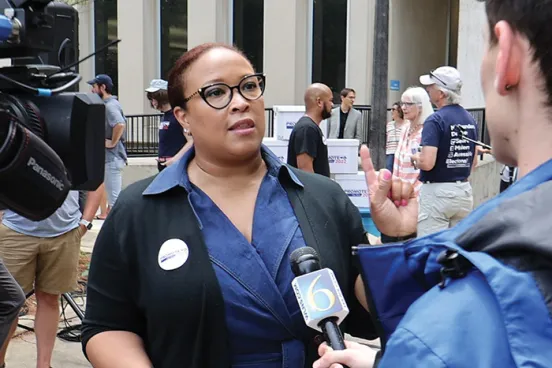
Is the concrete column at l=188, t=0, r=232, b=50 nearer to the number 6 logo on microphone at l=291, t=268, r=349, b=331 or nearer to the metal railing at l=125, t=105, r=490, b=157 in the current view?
the metal railing at l=125, t=105, r=490, b=157

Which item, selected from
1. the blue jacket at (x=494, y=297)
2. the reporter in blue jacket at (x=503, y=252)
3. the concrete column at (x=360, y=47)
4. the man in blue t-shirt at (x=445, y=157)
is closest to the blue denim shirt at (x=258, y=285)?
the reporter in blue jacket at (x=503, y=252)

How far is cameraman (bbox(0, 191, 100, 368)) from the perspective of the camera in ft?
14.6

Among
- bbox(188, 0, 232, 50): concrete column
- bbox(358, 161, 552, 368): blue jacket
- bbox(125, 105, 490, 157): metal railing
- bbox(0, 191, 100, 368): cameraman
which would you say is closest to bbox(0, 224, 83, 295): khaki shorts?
bbox(0, 191, 100, 368): cameraman

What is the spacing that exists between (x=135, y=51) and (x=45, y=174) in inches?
612

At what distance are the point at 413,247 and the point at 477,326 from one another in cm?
32

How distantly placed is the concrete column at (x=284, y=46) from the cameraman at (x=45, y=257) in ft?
37.9

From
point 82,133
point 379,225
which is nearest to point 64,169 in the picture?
point 82,133

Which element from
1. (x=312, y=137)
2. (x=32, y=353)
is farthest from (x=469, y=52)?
(x=32, y=353)

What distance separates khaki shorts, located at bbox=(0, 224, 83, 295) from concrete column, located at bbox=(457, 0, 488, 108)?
35.8ft

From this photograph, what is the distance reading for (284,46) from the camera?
52.1 ft

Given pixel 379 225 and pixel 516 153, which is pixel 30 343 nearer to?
pixel 379 225

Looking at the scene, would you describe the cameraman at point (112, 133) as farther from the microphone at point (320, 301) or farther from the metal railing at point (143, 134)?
the microphone at point (320, 301)

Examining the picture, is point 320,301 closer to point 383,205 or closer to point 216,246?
point 216,246

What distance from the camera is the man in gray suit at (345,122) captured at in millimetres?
12055
